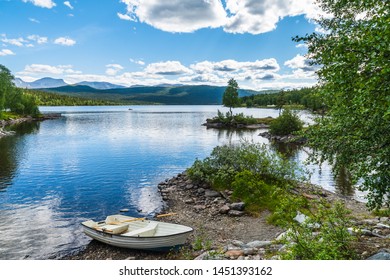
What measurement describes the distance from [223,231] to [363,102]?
39.2 feet

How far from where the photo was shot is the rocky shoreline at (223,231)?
10.9 meters

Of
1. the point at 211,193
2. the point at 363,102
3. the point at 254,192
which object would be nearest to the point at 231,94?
the point at 211,193

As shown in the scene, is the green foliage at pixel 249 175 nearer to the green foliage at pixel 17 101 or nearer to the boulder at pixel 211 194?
the boulder at pixel 211 194

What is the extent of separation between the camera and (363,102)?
300 inches

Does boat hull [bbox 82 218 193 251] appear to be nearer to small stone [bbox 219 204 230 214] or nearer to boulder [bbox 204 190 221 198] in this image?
small stone [bbox 219 204 230 214]

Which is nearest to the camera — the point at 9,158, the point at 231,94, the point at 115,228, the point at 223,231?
the point at 115,228

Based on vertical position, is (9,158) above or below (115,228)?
below

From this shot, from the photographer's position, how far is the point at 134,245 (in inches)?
604

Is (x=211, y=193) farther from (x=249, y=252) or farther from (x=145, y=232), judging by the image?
(x=249, y=252)
